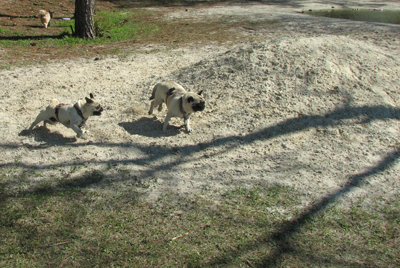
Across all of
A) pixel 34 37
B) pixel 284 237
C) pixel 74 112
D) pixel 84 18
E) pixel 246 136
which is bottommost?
pixel 284 237

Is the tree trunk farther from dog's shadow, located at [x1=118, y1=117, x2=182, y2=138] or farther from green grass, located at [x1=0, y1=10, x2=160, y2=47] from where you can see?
dog's shadow, located at [x1=118, y1=117, x2=182, y2=138]

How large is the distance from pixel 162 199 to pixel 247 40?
7.98 m

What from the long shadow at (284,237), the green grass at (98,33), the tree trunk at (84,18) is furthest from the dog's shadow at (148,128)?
the tree trunk at (84,18)

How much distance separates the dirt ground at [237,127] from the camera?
15.2 ft

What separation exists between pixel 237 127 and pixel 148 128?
135 cm

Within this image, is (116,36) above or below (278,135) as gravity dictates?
above

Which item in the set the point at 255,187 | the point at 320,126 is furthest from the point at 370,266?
the point at 320,126

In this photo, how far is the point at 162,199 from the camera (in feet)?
13.8

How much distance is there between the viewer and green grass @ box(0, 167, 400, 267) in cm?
340

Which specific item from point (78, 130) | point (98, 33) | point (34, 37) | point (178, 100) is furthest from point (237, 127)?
point (34, 37)

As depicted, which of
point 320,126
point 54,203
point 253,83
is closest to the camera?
point 54,203

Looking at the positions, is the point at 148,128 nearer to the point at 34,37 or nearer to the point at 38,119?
the point at 38,119

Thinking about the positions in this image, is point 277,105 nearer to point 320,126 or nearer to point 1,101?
point 320,126

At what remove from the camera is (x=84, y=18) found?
1105 cm
